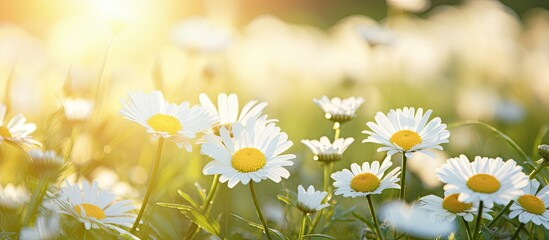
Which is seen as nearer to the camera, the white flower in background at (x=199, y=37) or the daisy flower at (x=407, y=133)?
the daisy flower at (x=407, y=133)

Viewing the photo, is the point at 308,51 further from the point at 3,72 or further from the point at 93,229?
the point at 93,229

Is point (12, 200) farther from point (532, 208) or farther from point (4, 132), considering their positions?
point (532, 208)

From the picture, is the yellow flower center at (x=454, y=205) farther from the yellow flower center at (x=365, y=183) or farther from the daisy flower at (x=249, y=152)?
the daisy flower at (x=249, y=152)

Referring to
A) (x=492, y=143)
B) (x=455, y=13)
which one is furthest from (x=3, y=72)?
(x=455, y=13)

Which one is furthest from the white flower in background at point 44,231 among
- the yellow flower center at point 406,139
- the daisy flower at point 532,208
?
the daisy flower at point 532,208

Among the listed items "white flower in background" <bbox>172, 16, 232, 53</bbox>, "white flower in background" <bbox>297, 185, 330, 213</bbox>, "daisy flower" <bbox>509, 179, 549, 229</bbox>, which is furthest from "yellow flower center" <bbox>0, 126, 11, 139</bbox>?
"white flower in background" <bbox>172, 16, 232, 53</bbox>

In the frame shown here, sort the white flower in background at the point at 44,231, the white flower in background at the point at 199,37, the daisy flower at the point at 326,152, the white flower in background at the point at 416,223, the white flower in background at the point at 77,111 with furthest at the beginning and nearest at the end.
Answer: the white flower in background at the point at 199,37 < the white flower in background at the point at 77,111 < the daisy flower at the point at 326,152 < the white flower in background at the point at 416,223 < the white flower in background at the point at 44,231
